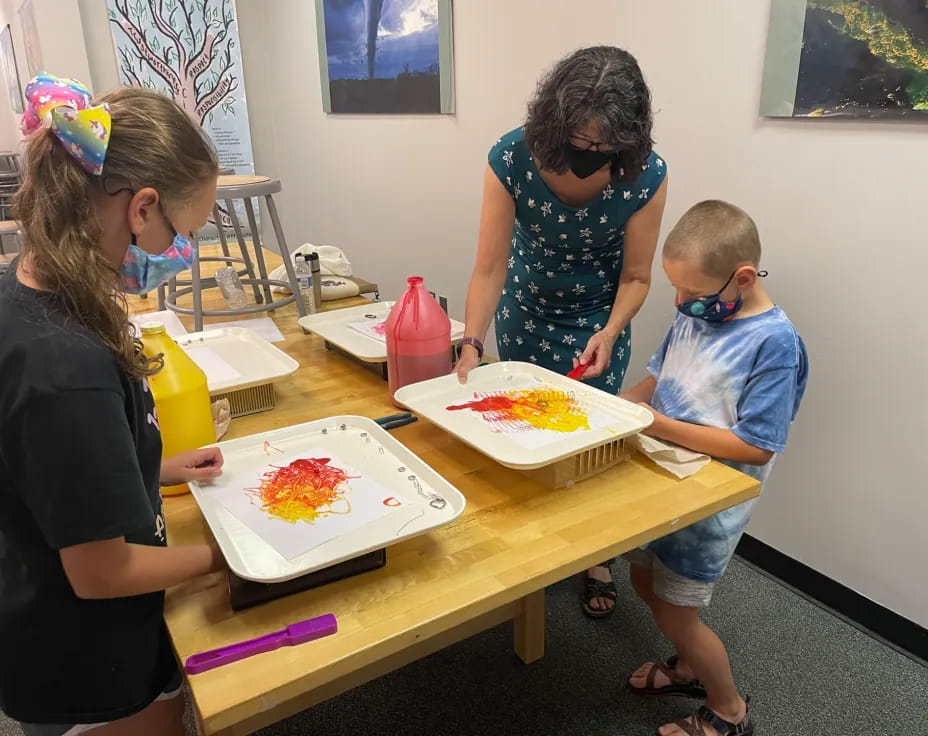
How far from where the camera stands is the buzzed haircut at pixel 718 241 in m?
1.14

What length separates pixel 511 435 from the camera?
1.07 metres

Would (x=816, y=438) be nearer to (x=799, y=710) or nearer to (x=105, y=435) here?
(x=799, y=710)

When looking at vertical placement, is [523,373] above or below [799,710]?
above

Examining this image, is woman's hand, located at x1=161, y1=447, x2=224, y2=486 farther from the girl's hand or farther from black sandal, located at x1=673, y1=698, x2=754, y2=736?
black sandal, located at x1=673, y1=698, x2=754, y2=736

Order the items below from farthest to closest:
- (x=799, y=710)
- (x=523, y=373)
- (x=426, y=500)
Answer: (x=799, y=710) < (x=523, y=373) < (x=426, y=500)

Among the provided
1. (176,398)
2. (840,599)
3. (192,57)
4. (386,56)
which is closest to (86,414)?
(176,398)

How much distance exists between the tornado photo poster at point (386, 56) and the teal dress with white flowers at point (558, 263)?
1.51 metres

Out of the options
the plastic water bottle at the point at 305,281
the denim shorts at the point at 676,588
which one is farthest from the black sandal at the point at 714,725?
the plastic water bottle at the point at 305,281

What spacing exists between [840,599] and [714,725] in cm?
70

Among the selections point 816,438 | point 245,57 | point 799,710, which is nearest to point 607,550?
point 799,710

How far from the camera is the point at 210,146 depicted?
79cm

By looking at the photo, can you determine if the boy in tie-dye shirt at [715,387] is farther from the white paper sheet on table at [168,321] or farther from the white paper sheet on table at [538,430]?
the white paper sheet on table at [168,321]

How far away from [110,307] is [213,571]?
0.33m

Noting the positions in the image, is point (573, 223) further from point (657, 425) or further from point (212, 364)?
point (212, 364)
